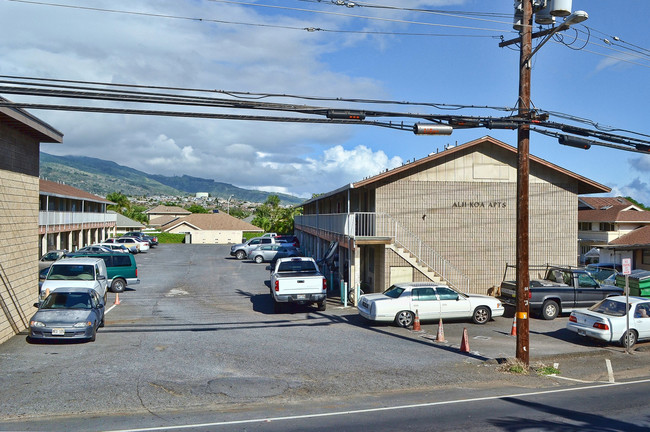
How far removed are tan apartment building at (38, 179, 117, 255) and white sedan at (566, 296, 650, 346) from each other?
30501 millimetres

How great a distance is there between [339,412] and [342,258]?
17432mm

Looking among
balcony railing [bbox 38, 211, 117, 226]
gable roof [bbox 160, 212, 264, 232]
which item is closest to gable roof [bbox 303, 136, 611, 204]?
balcony railing [bbox 38, 211, 117, 226]

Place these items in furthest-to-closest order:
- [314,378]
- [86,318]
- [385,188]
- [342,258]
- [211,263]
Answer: [211,263] < [342,258] < [385,188] < [86,318] < [314,378]

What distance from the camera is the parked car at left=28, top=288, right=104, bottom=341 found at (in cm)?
1480

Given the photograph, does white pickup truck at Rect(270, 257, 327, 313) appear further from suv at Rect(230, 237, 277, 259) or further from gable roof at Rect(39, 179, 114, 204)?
suv at Rect(230, 237, 277, 259)

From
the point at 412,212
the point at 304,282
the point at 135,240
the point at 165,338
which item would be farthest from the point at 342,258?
the point at 135,240

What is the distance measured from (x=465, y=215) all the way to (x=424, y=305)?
737cm

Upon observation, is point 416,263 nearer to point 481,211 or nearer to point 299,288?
point 481,211

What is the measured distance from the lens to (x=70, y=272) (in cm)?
2022

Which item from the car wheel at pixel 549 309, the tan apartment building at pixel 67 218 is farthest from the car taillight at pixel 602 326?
the tan apartment building at pixel 67 218

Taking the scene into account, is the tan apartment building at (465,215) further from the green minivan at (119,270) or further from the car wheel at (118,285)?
the car wheel at (118,285)

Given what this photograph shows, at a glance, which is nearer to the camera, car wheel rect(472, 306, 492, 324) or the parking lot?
the parking lot

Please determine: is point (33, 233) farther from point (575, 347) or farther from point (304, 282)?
point (575, 347)

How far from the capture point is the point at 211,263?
4250 centimetres
